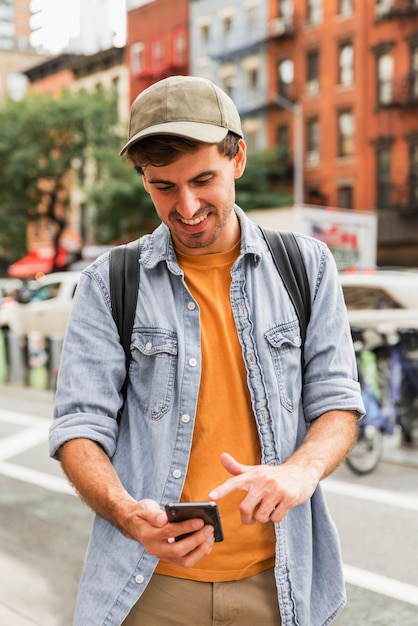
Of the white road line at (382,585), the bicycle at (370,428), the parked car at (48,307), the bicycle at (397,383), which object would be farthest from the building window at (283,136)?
the white road line at (382,585)

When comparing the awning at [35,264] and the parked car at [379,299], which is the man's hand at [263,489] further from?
the awning at [35,264]

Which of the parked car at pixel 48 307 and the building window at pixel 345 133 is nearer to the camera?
the parked car at pixel 48 307

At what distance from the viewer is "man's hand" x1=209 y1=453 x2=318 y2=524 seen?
1549 millimetres

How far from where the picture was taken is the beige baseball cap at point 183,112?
67.1 inches

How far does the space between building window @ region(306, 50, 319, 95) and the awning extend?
17223mm

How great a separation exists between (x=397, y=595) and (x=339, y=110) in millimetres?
28621

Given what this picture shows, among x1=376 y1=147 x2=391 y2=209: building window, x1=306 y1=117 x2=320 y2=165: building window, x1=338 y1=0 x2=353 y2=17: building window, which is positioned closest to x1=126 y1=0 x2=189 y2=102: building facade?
x1=306 y1=117 x2=320 y2=165: building window

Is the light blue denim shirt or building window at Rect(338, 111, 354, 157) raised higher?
building window at Rect(338, 111, 354, 157)

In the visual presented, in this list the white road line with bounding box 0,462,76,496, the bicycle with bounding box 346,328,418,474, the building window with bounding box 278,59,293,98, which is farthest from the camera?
the building window with bounding box 278,59,293,98

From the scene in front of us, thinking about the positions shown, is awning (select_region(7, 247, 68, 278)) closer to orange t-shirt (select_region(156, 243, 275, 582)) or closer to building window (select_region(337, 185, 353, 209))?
building window (select_region(337, 185, 353, 209))

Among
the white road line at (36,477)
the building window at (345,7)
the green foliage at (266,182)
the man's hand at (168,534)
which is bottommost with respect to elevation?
the white road line at (36,477)

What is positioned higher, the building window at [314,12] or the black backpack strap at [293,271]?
the building window at [314,12]

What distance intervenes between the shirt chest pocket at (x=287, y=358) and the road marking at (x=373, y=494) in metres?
4.94

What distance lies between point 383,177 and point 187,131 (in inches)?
1174
